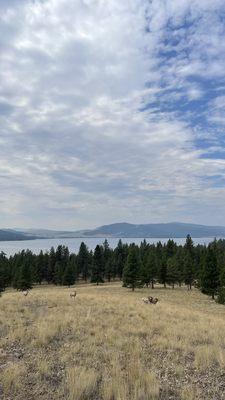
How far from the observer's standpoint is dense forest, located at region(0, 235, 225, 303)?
5306 centimetres

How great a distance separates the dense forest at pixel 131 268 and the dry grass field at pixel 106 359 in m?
30.7

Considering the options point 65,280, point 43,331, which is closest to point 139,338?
point 43,331

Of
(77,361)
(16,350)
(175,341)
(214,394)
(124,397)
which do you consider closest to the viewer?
(124,397)

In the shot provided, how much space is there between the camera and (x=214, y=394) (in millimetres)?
8469

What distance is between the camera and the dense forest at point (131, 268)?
5306 centimetres

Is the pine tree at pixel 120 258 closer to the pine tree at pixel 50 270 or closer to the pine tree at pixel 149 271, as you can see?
the pine tree at pixel 50 270

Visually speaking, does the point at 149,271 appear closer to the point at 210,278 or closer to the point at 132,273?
the point at 132,273

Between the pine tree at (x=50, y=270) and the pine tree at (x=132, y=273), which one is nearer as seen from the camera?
the pine tree at (x=132, y=273)

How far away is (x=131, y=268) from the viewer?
202 ft

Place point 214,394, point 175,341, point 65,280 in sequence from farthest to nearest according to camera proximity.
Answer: point 65,280
point 175,341
point 214,394

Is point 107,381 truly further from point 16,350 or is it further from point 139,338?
point 139,338

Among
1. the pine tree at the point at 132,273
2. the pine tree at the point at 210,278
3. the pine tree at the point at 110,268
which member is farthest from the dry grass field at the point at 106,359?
the pine tree at the point at 110,268

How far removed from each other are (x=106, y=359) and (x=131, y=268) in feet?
169

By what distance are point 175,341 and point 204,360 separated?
7.33 feet
